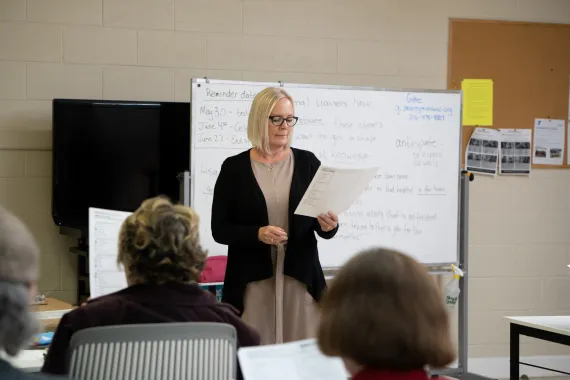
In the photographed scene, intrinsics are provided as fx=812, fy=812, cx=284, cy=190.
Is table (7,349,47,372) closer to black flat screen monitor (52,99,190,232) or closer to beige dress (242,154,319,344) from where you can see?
beige dress (242,154,319,344)

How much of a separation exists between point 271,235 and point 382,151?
5.46 feet

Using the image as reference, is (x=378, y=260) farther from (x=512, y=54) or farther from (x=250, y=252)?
(x=512, y=54)

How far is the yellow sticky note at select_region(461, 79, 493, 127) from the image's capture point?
17.4 feet

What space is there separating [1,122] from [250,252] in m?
2.02

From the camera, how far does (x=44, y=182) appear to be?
4.55 m

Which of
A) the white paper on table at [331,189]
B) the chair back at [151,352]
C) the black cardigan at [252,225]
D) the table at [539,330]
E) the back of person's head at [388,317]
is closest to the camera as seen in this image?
the back of person's head at [388,317]

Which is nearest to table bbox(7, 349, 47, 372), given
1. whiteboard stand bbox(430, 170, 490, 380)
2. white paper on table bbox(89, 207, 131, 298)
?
white paper on table bbox(89, 207, 131, 298)

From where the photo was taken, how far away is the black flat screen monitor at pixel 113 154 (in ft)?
14.3

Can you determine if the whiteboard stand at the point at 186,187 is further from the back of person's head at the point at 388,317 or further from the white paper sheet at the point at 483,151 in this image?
the back of person's head at the point at 388,317

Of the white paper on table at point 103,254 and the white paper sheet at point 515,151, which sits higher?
the white paper sheet at point 515,151

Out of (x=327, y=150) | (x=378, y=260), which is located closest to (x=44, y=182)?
(x=327, y=150)

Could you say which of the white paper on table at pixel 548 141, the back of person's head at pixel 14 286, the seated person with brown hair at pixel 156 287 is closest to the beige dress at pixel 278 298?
the seated person with brown hair at pixel 156 287

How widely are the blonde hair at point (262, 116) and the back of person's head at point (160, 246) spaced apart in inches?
51.8

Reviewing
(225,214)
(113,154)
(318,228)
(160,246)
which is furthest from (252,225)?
(113,154)
